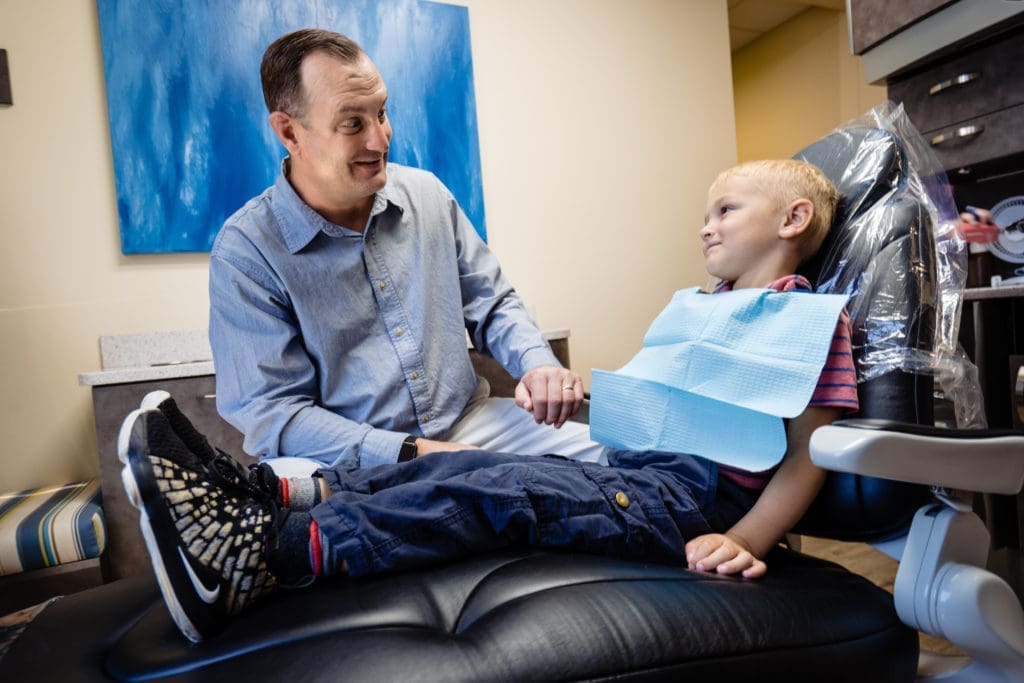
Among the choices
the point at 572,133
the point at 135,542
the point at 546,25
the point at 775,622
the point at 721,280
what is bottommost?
the point at 135,542

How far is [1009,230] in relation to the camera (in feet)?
6.39

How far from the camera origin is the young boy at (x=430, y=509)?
675 mm

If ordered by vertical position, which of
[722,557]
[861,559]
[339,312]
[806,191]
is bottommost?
[861,559]

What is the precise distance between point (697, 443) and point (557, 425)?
0.84ft

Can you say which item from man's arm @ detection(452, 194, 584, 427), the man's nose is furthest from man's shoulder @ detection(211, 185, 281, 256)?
man's arm @ detection(452, 194, 584, 427)

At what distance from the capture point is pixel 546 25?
2.75 meters

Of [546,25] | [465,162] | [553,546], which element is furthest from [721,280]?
[546,25]

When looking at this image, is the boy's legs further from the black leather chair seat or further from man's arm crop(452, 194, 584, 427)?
man's arm crop(452, 194, 584, 427)

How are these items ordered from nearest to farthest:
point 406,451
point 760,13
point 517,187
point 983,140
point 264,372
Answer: point 406,451 < point 264,372 < point 983,140 < point 517,187 < point 760,13

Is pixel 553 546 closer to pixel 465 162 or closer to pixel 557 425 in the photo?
pixel 557 425

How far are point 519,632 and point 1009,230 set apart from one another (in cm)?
209

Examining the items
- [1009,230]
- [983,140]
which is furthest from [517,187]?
[1009,230]

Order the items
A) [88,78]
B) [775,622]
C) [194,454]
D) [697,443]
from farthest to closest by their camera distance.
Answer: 1. [88,78]
2. [697,443]
3. [194,454]
4. [775,622]

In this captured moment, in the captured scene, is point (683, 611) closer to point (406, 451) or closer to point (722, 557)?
point (722, 557)
